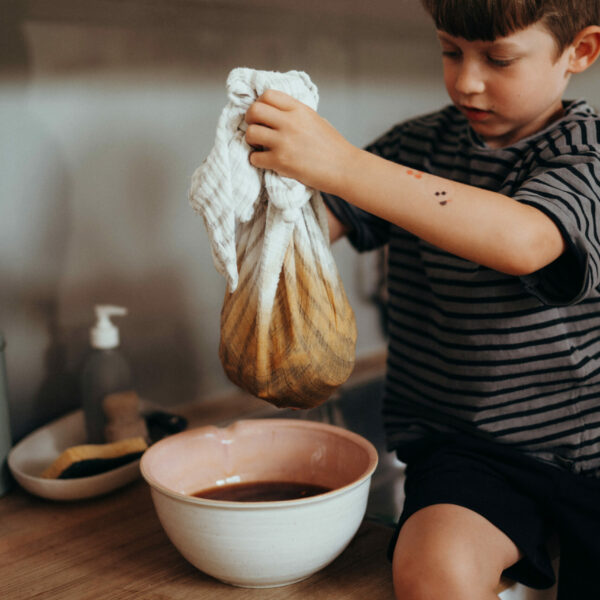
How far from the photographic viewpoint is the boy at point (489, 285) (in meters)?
0.72

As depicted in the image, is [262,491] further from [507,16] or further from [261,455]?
[507,16]

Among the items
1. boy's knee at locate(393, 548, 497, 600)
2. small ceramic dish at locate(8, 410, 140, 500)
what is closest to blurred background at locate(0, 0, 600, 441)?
small ceramic dish at locate(8, 410, 140, 500)

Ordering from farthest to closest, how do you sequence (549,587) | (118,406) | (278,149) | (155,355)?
(155,355) < (118,406) < (549,587) < (278,149)

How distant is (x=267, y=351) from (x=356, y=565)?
0.81 ft

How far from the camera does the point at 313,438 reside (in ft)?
2.78

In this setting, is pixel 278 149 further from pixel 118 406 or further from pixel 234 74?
pixel 118 406

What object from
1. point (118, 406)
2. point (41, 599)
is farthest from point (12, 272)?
point (41, 599)

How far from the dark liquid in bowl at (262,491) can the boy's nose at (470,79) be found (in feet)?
1.50

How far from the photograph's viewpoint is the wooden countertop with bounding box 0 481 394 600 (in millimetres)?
715

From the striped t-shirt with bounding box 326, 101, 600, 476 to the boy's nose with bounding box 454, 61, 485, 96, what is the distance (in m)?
0.12

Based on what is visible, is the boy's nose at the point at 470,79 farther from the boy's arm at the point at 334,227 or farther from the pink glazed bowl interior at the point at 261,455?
the pink glazed bowl interior at the point at 261,455

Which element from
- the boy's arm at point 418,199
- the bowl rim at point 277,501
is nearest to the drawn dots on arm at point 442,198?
the boy's arm at point 418,199

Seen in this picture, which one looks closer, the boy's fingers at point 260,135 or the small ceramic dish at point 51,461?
the boy's fingers at point 260,135

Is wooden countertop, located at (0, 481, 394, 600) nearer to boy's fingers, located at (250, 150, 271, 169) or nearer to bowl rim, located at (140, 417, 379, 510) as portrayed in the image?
bowl rim, located at (140, 417, 379, 510)
